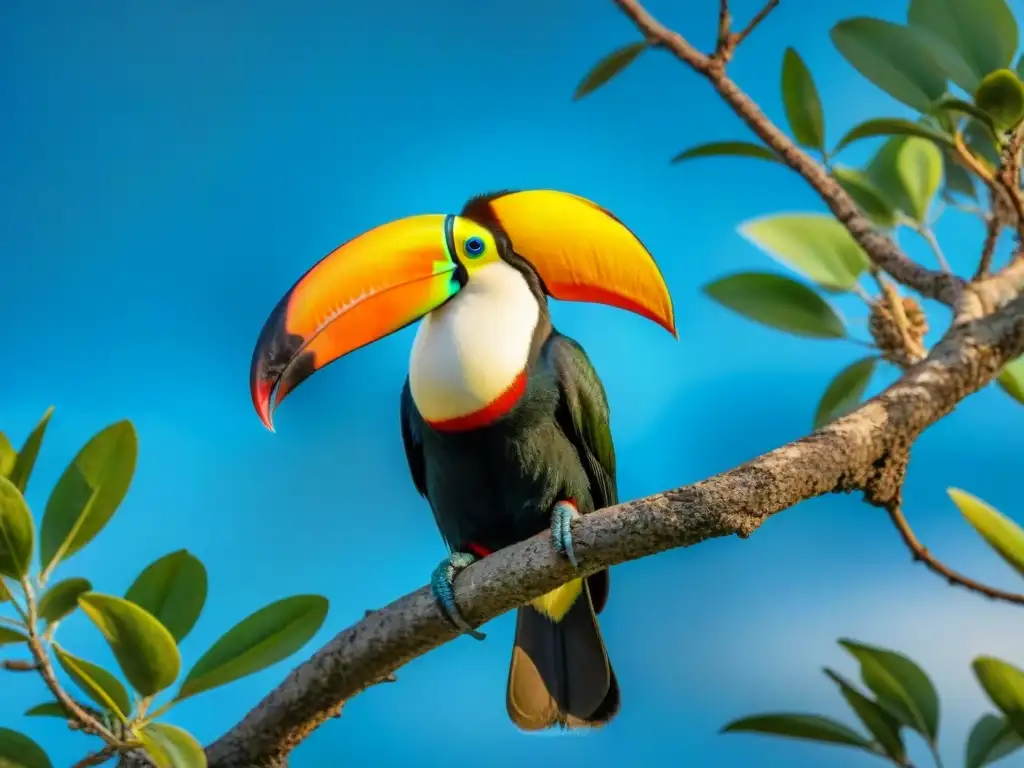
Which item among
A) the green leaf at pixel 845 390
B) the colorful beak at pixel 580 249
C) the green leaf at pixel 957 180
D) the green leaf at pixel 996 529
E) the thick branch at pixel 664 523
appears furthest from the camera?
the green leaf at pixel 957 180

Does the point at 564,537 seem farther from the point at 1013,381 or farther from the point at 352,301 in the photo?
the point at 1013,381

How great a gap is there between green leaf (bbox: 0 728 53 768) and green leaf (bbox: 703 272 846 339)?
1.61m

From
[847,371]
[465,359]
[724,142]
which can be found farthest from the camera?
[847,371]

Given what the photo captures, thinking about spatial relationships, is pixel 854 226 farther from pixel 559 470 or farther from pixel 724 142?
pixel 559 470

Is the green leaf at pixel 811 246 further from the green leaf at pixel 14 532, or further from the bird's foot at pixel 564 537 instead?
the green leaf at pixel 14 532

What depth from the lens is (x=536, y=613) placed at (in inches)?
92.3

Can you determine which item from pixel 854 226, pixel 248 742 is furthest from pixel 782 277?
pixel 248 742

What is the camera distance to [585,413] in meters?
2.20

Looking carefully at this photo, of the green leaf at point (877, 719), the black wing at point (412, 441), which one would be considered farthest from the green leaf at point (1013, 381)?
the black wing at point (412, 441)

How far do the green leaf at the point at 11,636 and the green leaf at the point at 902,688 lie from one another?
1.42m

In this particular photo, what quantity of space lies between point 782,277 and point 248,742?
1.49 metres

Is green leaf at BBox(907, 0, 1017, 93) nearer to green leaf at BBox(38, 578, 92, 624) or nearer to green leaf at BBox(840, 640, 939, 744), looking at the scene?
green leaf at BBox(840, 640, 939, 744)

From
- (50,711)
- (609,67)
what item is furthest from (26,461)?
(609,67)

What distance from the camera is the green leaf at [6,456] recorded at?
6.17ft
